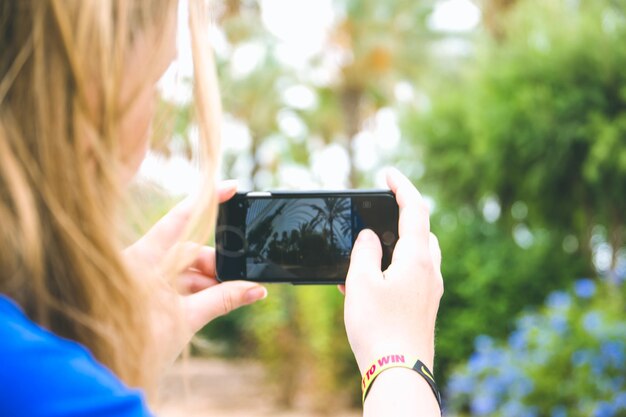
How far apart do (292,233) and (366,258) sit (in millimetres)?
372

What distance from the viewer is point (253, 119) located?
65.4 feet

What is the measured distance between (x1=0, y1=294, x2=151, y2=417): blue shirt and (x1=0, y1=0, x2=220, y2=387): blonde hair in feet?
0.29

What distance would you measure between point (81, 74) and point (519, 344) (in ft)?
23.2

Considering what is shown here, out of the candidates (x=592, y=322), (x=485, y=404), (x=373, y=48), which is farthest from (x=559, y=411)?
(x=373, y=48)

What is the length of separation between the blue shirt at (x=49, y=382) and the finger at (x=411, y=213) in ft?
1.94

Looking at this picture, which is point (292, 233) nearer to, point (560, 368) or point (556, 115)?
point (560, 368)

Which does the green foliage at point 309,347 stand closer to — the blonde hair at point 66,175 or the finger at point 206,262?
the finger at point 206,262

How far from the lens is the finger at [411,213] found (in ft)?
3.84

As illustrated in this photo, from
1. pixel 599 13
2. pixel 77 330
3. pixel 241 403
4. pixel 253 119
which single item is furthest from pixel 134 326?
pixel 253 119

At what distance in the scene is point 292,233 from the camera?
5.06 feet

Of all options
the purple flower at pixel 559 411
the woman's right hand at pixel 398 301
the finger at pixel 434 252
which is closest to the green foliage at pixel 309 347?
the purple flower at pixel 559 411

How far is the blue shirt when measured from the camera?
62 centimetres

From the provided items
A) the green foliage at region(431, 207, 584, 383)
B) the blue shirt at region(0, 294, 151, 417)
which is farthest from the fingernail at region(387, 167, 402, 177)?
the green foliage at region(431, 207, 584, 383)

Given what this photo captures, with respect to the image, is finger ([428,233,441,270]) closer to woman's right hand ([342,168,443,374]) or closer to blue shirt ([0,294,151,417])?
woman's right hand ([342,168,443,374])
